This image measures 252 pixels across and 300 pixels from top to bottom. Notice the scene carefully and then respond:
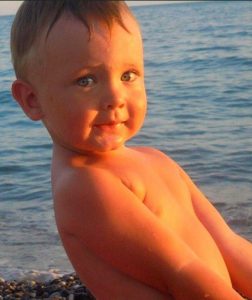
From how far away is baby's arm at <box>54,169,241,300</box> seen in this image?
7.59 ft

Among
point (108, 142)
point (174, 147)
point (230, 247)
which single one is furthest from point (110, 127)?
point (174, 147)

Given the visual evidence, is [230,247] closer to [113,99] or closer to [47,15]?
[113,99]

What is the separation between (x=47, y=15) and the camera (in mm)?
2332

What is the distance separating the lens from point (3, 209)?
662cm

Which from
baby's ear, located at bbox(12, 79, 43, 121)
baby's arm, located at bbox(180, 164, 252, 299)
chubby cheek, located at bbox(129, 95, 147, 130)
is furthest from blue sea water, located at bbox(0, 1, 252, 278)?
chubby cheek, located at bbox(129, 95, 147, 130)

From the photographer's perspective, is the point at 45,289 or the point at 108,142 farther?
the point at 45,289

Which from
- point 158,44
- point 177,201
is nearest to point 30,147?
point 177,201

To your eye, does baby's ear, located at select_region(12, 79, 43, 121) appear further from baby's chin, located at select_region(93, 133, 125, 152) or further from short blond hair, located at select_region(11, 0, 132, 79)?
baby's chin, located at select_region(93, 133, 125, 152)

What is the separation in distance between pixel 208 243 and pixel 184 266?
28cm

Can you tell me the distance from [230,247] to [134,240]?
529 mm

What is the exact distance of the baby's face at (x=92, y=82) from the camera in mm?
2320

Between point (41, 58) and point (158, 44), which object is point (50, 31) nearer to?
point (41, 58)

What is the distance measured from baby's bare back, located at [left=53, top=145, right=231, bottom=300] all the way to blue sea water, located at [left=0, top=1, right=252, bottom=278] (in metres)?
2.81

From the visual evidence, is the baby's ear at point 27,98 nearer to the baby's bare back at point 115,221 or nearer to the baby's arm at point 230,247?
the baby's bare back at point 115,221
